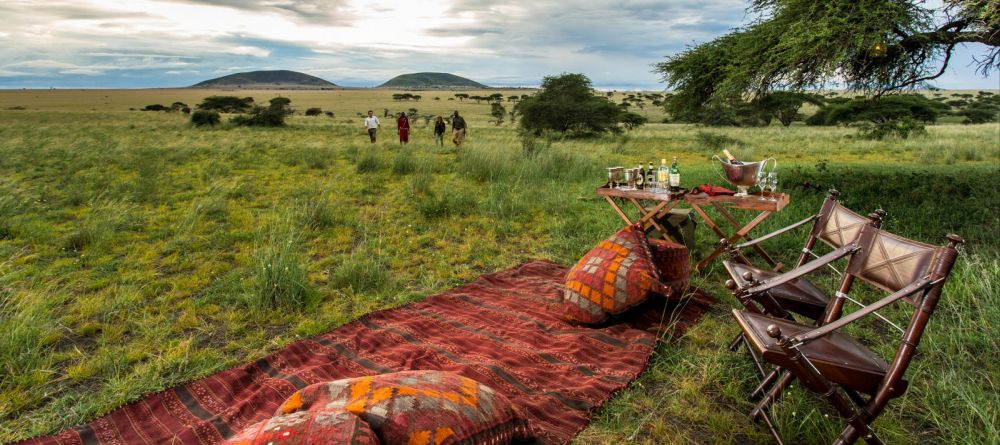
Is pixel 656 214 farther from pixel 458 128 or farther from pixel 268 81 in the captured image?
pixel 268 81

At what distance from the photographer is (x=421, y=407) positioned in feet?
6.75

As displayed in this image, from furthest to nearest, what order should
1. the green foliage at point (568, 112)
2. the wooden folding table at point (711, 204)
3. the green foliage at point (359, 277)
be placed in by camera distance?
the green foliage at point (568, 112)
the green foliage at point (359, 277)
the wooden folding table at point (711, 204)

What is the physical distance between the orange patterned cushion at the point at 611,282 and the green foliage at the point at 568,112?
21635 millimetres

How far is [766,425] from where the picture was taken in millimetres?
2744

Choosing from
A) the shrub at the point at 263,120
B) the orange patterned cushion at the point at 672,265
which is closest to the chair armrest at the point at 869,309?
the orange patterned cushion at the point at 672,265

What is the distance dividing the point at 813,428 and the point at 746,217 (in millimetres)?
4687

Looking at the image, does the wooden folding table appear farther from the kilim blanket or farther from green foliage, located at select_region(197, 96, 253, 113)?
green foliage, located at select_region(197, 96, 253, 113)

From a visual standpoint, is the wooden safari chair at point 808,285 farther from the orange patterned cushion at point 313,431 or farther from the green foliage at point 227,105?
the green foliage at point 227,105

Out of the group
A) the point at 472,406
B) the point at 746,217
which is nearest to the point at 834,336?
the point at 472,406

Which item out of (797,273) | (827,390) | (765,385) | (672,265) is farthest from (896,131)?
(827,390)

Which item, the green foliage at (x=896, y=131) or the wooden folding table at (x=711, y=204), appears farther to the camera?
the green foliage at (x=896, y=131)

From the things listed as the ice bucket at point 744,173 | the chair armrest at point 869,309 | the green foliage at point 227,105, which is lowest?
the chair armrest at point 869,309

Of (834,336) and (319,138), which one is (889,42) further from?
(319,138)

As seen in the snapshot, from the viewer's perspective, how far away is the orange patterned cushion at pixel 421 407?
6.43ft
